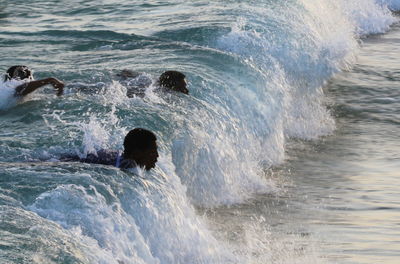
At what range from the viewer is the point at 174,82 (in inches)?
529

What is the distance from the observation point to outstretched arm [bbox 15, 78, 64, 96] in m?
13.1

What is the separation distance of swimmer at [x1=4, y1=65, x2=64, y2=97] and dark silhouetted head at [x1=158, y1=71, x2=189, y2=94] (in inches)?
51.9

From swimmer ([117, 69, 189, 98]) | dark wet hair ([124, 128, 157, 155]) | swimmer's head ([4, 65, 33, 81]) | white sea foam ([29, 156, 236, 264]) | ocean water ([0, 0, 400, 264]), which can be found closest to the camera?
white sea foam ([29, 156, 236, 264])

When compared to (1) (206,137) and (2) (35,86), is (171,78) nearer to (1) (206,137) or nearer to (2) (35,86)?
(1) (206,137)

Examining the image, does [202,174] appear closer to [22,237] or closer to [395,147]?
[395,147]

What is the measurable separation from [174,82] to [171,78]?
3.9 inches

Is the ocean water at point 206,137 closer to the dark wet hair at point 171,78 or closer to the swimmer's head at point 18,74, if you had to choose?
the dark wet hair at point 171,78

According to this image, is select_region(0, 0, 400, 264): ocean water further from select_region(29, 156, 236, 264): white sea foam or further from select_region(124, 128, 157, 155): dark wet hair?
select_region(124, 128, 157, 155): dark wet hair

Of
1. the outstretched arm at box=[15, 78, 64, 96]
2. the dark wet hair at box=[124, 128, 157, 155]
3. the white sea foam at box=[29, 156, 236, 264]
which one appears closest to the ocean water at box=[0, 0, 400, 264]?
the white sea foam at box=[29, 156, 236, 264]

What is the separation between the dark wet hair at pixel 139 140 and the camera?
9.53m

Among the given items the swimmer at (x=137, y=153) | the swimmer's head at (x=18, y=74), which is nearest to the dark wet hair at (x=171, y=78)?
the swimmer's head at (x=18, y=74)

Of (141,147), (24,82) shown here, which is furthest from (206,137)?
(141,147)

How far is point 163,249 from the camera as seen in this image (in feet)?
29.3

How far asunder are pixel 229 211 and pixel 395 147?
421 centimetres
